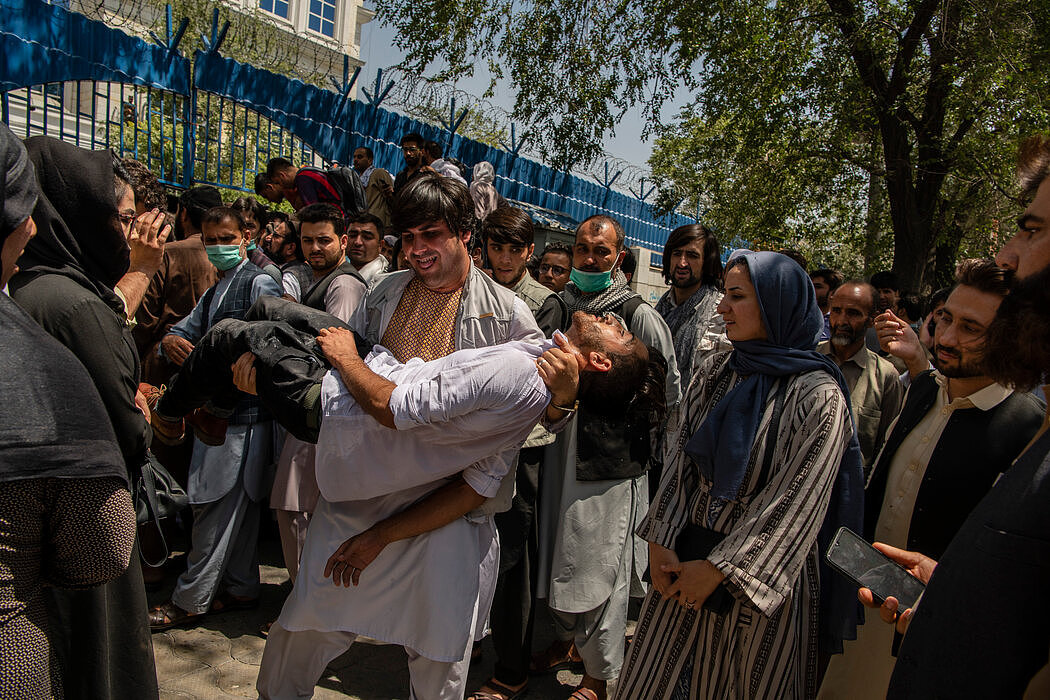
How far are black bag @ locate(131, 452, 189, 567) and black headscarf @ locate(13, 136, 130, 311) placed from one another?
26.1 inches

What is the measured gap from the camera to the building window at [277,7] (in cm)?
3019

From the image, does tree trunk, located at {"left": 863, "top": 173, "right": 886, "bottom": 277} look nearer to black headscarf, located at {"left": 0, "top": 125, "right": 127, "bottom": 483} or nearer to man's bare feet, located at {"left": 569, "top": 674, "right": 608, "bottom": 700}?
A: man's bare feet, located at {"left": 569, "top": 674, "right": 608, "bottom": 700}

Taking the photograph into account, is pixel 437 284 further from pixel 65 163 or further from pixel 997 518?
pixel 997 518

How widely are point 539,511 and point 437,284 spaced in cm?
149

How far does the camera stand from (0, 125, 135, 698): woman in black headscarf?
1.38 metres

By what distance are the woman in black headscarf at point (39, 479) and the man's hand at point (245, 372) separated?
81 centimetres

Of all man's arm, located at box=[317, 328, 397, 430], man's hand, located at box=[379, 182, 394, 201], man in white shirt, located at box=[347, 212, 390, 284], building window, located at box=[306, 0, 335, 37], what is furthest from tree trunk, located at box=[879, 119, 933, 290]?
building window, located at box=[306, 0, 335, 37]

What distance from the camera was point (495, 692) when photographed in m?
3.50

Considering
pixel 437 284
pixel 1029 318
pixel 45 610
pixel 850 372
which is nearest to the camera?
pixel 1029 318

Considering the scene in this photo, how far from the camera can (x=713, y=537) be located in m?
2.48

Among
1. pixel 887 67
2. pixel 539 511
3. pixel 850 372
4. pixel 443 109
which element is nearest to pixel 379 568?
pixel 539 511

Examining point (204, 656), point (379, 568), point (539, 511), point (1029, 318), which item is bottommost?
point (204, 656)

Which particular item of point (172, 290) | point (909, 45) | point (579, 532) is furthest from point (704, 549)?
point (909, 45)

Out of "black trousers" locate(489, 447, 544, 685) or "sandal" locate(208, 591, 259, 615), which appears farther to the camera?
"sandal" locate(208, 591, 259, 615)
